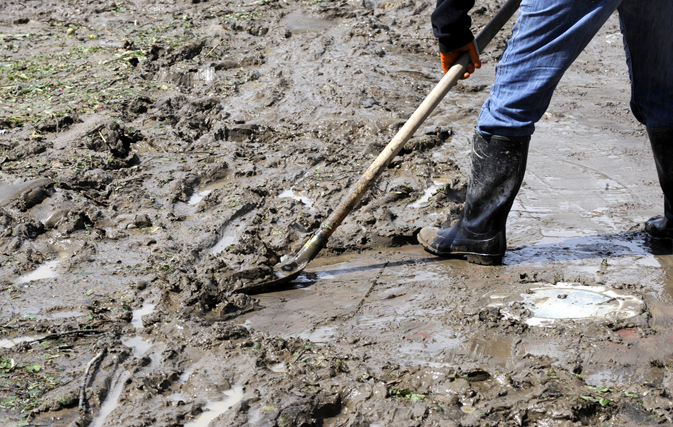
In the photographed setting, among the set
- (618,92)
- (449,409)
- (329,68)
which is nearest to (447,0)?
(449,409)

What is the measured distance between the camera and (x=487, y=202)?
2.71 meters

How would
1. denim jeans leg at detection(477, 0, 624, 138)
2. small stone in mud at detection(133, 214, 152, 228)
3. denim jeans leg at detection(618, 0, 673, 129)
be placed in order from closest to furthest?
denim jeans leg at detection(477, 0, 624, 138)
denim jeans leg at detection(618, 0, 673, 129)
small stone in mud at detection(133, 214, 152, 228)

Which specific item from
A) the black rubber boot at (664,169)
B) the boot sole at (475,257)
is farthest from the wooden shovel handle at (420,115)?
the black rubber boot at (664,169)

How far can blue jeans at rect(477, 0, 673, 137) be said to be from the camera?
2.25 meters

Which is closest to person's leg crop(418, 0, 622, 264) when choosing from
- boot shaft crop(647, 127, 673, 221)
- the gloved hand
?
the gloved hand

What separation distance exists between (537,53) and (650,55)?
69 cm

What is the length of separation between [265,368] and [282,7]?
610 cm

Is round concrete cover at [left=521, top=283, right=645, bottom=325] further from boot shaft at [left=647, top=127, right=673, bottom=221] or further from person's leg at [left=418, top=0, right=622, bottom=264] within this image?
boot shaft at [left=647, top=127, right=673, bottom=221]

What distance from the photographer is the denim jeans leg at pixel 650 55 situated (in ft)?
8.25

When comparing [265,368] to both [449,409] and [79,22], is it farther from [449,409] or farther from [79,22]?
[79,22]

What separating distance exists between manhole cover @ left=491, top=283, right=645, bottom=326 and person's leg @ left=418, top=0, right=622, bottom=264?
A: 34 centimetres

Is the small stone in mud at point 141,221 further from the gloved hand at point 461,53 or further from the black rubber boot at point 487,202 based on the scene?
the gloved hand at point 461,53

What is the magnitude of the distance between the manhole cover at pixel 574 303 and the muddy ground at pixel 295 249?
0.04ft

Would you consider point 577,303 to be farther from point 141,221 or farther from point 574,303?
point 141,221
